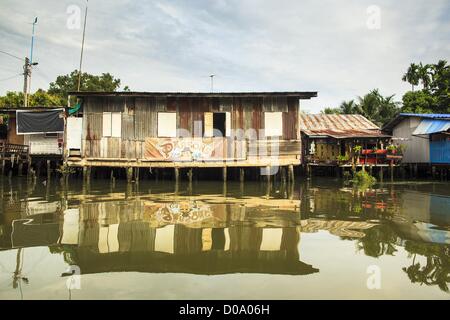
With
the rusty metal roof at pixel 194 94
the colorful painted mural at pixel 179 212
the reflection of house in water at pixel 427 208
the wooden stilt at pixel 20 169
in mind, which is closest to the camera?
the colorful painted mural at pixel 179 212

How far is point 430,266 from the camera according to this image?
4656 millimetres

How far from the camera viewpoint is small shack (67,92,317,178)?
1697cm

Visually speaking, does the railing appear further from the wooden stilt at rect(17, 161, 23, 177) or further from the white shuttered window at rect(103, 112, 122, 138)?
the white shuttered window at rect(103, 112, 122, 138)

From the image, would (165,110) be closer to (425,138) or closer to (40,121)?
(40,121)

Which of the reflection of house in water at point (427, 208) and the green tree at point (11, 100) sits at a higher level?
the green tree at point (11, 100)

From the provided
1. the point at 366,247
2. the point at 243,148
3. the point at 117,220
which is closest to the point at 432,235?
the point at 366,247

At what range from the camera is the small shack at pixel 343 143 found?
19812 mm

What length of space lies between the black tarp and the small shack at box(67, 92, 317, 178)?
168cm

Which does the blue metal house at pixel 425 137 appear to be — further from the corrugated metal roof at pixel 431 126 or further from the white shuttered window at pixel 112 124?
the white shuttered window at pixel 112 124

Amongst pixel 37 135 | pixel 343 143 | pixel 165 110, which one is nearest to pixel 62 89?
pixel 37 135

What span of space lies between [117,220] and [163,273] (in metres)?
3.65

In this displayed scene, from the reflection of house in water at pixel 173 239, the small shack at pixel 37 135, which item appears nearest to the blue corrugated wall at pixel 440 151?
the reflection of house in water at pixel 173 239

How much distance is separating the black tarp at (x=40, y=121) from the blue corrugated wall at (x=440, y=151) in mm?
22695
